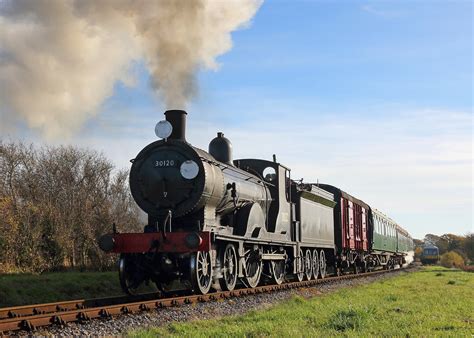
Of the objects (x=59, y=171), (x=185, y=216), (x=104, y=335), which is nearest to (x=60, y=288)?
(x=185, y=216)

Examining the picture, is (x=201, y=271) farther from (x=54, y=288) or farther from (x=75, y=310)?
(x=54, y=288)

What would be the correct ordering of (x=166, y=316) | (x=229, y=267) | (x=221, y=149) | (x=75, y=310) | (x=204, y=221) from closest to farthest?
(x=75, y=310) < (x=166, y=316) < (x=204, y=221) < (x=229, y=267) < (x=221, y=149)

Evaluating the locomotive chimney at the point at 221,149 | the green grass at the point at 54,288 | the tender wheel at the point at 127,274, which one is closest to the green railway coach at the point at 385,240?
the green grass at the point at 54,288

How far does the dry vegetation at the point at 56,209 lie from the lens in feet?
63.0

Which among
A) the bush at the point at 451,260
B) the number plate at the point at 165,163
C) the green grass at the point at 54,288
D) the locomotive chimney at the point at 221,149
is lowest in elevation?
the bush at the point at 451,260

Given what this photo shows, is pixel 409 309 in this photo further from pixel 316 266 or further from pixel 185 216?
pixel 316 266

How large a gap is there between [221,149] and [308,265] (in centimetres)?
639

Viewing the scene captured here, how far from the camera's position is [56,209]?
22797 millimetres

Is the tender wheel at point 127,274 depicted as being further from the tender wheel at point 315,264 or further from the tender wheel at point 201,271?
the tender wheel at point 315,264

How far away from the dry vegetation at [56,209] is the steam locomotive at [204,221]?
6735mm

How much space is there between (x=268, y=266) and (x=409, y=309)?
19.9 feet

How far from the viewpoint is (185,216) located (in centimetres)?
1123

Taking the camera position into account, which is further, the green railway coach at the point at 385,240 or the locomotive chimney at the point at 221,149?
the green railway coach at the point at 385,240

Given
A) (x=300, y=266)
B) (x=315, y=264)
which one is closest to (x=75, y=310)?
(x=300, y=266)
